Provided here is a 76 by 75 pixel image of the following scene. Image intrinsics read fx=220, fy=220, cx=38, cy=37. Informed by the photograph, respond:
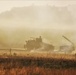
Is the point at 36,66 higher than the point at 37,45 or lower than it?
lower

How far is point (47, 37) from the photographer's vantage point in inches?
121

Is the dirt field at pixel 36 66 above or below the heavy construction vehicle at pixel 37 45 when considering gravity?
below

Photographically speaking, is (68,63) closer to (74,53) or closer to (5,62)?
(74,53)

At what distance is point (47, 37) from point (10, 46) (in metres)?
0.53

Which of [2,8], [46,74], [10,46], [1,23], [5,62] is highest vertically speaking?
[2,8]

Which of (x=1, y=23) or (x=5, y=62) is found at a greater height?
(x=1, y=23)

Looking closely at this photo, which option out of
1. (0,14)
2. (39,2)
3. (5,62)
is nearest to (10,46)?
(5,62)

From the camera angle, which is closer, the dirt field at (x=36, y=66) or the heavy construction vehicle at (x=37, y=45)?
the dirt field at (x=36, y=66)

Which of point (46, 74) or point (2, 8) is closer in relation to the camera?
point (46, 74)

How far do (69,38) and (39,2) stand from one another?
0.67m

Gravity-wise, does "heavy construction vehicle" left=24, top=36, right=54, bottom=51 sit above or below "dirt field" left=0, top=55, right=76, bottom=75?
above

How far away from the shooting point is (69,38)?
10.1 feet

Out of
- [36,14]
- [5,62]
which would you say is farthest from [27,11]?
[5,62]

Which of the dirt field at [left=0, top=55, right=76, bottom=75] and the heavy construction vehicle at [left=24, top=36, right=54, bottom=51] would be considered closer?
the dirt field at [left=0, top=55, right=76, bottom=75]
